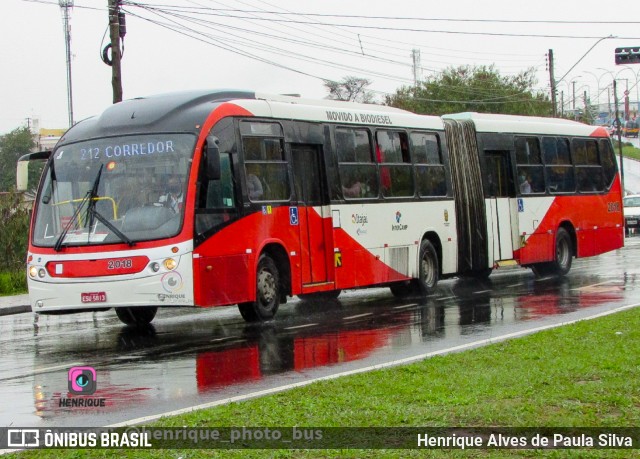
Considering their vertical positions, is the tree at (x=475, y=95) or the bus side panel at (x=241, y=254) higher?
the tree at (x=475, y=95)

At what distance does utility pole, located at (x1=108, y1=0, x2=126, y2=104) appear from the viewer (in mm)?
25922

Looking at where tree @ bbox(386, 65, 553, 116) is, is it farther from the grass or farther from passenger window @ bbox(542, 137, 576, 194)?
the grass

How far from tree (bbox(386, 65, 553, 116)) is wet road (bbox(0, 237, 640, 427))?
47.5 metres

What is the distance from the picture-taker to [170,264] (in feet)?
46.8

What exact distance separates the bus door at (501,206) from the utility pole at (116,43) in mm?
8795

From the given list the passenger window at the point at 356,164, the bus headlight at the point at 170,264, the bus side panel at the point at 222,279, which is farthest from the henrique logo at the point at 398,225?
the bus headlight at the point at 170,264

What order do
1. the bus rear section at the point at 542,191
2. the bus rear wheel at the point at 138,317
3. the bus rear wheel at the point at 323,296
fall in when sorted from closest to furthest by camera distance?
the bus rear wheel at the point at 138,317, the bus rear wheel at the point at 323,296, the bus rear section at the point at 542,191

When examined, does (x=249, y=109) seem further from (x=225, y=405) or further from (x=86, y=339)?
(x=225, y=405)

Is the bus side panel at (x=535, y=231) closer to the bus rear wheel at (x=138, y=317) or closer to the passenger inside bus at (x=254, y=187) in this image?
the passenger inside bus at (x=254, y=187)

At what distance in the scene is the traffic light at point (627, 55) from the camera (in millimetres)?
38506

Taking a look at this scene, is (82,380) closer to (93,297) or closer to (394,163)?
(93,297)

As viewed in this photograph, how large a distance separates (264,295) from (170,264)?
230cm

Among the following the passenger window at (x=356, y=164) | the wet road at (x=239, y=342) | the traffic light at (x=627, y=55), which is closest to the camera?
the wet road at (x=239, y=342)

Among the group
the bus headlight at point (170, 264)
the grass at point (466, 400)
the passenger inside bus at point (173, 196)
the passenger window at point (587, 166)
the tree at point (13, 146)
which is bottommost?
the grass at point (466, 400)
